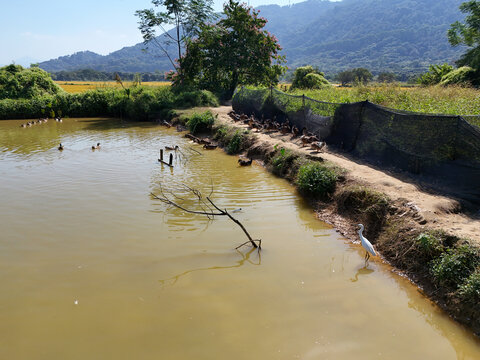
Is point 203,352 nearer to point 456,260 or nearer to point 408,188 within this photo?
point 456,260

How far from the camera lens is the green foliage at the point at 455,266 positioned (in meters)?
4.20

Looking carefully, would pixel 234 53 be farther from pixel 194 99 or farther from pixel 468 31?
pixel 468 31

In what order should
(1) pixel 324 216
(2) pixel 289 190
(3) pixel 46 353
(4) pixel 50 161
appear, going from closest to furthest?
(3) pixel 46 353 → (1) pixel 324 216 → (2) pixel 289 190 → (4) pixel 50 161

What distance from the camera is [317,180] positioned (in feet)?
24.8

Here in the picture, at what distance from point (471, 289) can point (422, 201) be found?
6.98ft

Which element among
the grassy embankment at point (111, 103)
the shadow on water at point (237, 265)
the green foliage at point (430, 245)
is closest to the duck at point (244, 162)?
the shadow on water at point (237, 265)

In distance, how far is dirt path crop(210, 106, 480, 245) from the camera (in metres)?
4.94

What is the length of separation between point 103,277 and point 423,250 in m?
4.63

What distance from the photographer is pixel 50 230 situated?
611cm

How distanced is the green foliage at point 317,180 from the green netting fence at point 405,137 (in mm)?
1604

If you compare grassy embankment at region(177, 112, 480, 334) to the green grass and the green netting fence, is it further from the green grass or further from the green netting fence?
the green grass

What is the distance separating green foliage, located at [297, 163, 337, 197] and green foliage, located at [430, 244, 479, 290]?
125 inches

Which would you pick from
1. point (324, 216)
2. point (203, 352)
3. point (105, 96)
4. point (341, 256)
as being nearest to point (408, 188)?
point (324, 216)

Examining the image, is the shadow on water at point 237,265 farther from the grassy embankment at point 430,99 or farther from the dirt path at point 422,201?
the grassy embankment at point 430,99
